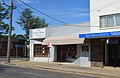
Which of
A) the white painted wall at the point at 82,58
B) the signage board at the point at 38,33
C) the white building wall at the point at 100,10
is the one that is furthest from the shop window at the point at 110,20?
the signage board at the point at 38,33

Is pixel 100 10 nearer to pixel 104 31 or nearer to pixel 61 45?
pixel 104 31

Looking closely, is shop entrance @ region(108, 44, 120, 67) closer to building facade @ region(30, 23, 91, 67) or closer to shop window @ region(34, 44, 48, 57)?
building facade @ region(30, 23, 91, 67)

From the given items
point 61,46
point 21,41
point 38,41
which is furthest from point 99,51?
point 21,41

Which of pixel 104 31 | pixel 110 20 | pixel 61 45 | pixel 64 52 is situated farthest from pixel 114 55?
pixel 61 45

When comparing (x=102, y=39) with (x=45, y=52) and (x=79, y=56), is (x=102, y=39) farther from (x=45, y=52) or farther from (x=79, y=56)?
(x=45, y=52)

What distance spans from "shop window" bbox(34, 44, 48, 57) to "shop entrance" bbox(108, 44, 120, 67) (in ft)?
33.0

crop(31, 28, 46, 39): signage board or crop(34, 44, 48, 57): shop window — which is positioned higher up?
crop(31, 28, 46, 39): signage board

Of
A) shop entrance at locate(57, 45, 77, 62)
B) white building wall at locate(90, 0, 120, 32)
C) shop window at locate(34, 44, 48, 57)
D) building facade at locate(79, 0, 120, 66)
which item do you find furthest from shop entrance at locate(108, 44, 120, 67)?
shop window at locate(34, 44, 48, 57)

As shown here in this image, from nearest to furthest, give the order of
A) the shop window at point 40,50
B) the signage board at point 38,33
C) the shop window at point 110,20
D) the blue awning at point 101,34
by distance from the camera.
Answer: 1. the blue awning at point 101,34
2. the shop window at point 110,20
3. the signage board at point 38,33
4. the shop window at point 40,50

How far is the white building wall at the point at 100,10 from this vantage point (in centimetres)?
2695

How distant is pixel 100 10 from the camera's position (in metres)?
28.3

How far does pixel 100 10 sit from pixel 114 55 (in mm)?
4895

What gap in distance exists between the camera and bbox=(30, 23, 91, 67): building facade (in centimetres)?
3078

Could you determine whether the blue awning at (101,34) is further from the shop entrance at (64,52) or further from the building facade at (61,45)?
the shop entrance at (64,52)
